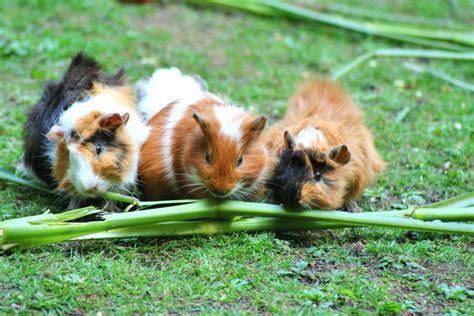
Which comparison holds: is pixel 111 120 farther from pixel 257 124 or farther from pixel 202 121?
pixel 257 124

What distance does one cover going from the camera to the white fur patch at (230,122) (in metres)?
3.91

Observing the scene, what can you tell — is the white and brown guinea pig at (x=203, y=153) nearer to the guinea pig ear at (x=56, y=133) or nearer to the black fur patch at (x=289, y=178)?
the black fur patch at (x=289, y=178)

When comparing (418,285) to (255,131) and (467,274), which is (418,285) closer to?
(467,274)

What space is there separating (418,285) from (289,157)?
1.07 m

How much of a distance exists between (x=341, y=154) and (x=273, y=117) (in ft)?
6.29

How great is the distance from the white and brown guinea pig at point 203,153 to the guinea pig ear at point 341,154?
42 cm

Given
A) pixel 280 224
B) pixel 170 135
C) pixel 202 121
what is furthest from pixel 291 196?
pixel 170 135

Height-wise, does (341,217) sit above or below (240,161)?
below

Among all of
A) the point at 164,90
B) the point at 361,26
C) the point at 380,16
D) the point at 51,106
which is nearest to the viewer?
the point at 51,106

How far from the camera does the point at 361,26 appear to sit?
7641 mm

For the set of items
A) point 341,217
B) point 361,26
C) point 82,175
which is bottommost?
point 341,217

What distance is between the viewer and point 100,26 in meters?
7.64

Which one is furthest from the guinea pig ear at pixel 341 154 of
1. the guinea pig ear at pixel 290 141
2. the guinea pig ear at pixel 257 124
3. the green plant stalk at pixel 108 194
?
the green plant stalk at pixel 108 194

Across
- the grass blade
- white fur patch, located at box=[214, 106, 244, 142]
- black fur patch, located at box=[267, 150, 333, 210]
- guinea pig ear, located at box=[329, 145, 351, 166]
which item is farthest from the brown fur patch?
the grass blade
